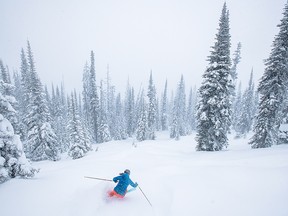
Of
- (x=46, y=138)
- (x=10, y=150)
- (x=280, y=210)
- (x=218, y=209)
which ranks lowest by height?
(x=46, y=138)

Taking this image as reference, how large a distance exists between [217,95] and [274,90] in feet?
18.1

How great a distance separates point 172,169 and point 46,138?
21522mm

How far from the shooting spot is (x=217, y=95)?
1580cm

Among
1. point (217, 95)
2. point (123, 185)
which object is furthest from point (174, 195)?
point (217, 95)

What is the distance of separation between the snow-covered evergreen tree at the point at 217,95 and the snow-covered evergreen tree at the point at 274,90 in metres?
3.44

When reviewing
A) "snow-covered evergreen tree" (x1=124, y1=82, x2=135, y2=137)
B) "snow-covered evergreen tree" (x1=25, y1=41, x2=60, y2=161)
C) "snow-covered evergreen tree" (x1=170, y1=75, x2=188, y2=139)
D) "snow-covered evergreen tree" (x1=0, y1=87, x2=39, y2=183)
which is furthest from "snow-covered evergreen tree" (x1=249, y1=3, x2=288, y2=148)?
"snow-covered evergreen tree" (x1=124, y1=82, x2=135, y2=137)

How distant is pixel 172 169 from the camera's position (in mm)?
8125

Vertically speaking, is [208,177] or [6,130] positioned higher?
[6,130]

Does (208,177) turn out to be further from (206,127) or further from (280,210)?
(206,127)

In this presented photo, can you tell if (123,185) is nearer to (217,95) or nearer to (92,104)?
(217,95)

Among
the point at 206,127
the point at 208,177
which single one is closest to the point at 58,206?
the point at 208,177

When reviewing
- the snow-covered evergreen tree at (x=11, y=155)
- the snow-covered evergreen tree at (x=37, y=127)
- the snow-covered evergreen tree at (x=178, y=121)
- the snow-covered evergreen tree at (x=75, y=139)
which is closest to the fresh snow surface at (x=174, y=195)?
the snow-covered evergreen tree at (x=11, y=155)

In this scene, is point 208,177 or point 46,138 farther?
point 46,138

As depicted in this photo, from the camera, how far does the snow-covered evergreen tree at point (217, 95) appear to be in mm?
15531
